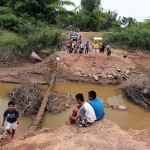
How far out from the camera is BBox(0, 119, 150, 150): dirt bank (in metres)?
4.62

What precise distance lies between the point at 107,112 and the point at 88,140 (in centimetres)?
629

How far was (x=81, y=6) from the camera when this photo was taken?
36.8 m

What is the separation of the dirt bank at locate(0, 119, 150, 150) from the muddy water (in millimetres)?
3719

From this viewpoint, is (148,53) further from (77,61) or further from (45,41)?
(45,41)

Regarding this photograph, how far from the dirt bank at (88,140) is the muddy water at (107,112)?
3719mm

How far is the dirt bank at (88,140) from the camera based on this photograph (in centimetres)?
462

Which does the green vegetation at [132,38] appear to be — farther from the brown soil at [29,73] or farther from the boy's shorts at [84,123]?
the boy's shorts at [84,123]

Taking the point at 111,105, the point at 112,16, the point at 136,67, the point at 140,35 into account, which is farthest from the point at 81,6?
the point at 111,105

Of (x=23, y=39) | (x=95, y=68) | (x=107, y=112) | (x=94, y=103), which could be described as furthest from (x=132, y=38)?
(x=94, y=103)

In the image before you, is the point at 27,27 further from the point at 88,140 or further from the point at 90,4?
the point at 90,4

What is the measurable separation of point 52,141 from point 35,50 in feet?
50.8

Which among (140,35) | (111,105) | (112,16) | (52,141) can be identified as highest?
(112,16)

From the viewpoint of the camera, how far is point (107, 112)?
35.9 feet

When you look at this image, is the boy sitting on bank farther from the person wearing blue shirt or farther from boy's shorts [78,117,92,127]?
the person wearing blue shirt
